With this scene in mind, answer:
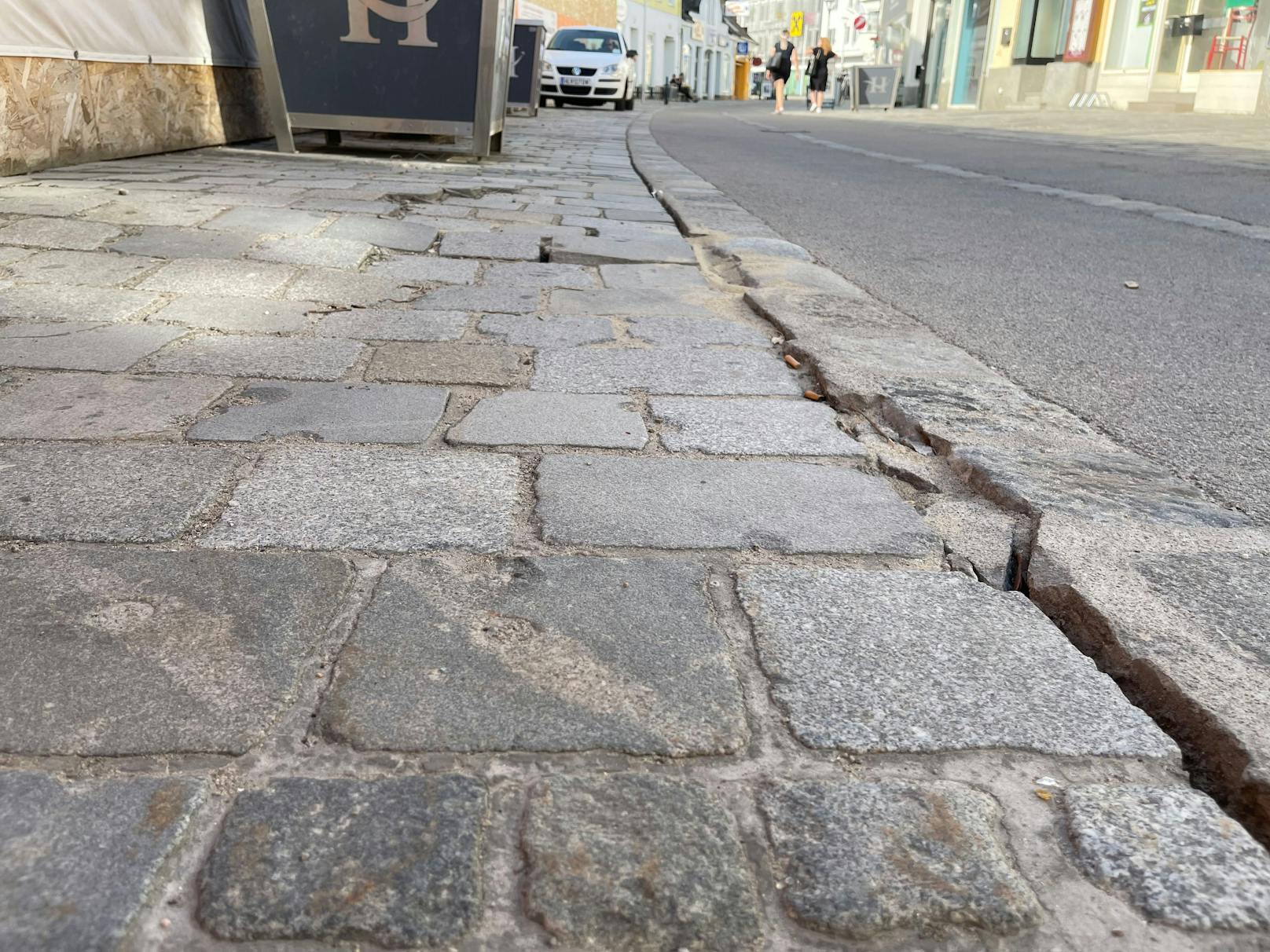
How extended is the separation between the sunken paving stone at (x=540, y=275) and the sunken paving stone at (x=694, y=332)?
1.99 feet

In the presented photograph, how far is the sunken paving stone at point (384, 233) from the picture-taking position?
4043mm

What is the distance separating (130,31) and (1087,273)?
18.9ft

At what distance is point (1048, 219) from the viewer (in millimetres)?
5855

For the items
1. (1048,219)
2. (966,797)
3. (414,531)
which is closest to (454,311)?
(414,531)

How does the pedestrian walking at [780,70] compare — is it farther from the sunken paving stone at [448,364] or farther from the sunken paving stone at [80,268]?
the sunken paving stone at [448,364]

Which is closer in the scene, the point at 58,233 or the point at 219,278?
the point at 219,278

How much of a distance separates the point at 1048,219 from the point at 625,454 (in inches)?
188

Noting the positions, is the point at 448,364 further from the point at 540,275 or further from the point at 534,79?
the point at 534,79

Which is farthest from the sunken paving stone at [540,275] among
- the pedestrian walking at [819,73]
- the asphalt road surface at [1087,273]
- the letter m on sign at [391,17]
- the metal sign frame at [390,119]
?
the pedestrian walking at [819,73]

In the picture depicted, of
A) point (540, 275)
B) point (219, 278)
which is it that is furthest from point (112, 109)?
point (540, 275)

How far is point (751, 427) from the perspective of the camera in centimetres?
217

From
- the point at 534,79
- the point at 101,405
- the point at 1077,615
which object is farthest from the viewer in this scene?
the point at 534,79

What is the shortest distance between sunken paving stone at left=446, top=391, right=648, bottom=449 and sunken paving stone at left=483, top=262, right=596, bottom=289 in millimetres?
1372

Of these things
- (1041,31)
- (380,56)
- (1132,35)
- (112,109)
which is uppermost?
(1041,31)
